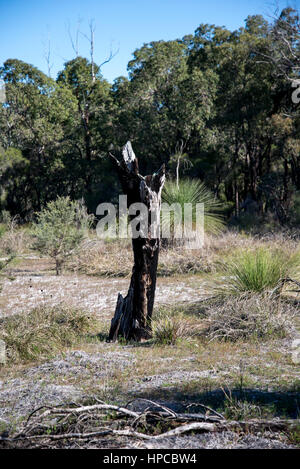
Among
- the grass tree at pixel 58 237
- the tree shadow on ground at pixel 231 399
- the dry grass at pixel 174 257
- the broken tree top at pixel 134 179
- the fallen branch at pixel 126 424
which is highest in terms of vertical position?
the broken tree top at pixel 134 179

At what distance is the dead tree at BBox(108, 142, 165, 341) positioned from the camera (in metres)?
5.24

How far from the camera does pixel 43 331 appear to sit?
5.30 m

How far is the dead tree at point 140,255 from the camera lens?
5242 millimetres

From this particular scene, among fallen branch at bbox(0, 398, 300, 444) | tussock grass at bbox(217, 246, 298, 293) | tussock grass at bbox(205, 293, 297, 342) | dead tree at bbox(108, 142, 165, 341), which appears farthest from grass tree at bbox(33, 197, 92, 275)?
fallen branch at bbox(0, 398, 300, 444)

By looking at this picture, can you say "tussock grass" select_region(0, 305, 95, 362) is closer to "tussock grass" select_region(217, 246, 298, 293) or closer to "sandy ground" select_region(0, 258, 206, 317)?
"sandy ground" select_region(0, 258, 206, 317)

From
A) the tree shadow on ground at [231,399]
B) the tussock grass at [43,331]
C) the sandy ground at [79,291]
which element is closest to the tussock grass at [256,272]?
Result: the sandy ground at [79,291]

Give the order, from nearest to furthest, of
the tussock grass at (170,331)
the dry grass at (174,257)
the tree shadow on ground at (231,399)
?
1. the tree shadow on ground at (231,399)
2. the tussock grass at (170,331)
3. the dry grass at (174,257)

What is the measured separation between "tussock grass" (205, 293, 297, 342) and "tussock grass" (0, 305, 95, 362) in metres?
1.68

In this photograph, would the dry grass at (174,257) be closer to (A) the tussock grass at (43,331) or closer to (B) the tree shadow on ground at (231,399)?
(A) the tussock grass at (43,331)

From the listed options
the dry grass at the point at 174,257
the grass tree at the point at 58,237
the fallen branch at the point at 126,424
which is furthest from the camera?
the grass tree at the point at 58,237

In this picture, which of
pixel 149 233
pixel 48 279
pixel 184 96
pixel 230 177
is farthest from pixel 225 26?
pixel 149 233

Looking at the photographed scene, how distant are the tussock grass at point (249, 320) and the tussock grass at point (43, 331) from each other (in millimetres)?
1682

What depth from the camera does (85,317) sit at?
5.94 metres
